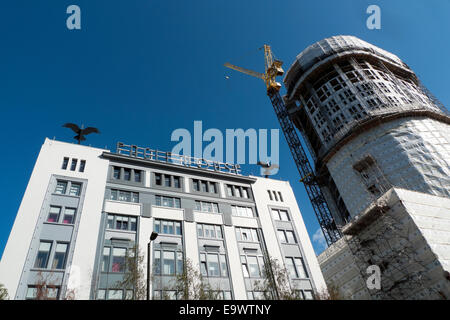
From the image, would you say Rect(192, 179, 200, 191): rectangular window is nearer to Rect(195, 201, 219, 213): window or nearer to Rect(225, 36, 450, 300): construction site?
Rect(195, 201, 219, 213): window

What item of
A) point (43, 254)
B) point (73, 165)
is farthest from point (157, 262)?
point (73, 165)

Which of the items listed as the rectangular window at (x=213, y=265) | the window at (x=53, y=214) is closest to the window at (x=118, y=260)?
the window at (x=53, y=214)

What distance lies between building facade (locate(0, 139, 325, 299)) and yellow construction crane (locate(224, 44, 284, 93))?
61975mm

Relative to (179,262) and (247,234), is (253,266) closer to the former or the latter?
(247,234)

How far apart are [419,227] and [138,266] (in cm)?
3347

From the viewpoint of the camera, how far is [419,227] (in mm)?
37188

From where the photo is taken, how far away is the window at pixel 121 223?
31812 mm

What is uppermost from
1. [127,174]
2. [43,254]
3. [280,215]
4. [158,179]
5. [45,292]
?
[127,174]

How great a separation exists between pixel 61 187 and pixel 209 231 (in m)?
17.1

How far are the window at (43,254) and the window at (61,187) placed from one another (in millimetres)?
5773

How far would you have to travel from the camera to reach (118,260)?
2969 cm
